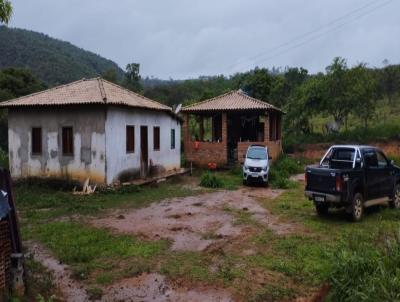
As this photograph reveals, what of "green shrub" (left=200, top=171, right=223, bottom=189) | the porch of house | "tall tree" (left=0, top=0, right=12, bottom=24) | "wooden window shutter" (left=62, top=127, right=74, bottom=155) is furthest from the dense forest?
"tall tree" (left=0, top=0, right=12, bottom=24)

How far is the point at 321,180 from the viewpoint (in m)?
12.2

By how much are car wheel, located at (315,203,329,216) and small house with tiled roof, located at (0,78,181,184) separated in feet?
28.7

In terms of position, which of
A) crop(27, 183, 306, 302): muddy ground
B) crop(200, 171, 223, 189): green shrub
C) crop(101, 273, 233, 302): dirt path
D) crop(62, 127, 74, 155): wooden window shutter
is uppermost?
crop(62, 127, 74, 155): wooden window shutter

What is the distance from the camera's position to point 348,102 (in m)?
34.7

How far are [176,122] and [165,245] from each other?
16.1 metres

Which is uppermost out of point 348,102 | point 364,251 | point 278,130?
point 348,102

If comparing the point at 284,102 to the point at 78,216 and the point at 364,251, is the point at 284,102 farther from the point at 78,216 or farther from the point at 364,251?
the point at 364,251

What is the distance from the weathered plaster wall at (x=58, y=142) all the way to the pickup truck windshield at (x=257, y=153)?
7.12m

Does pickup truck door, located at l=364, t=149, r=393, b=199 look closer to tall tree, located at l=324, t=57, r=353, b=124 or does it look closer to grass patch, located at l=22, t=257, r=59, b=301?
grass patch, located at l=22, t=257, r=59, b=301

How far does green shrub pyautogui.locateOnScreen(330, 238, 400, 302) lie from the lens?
18.3 feet

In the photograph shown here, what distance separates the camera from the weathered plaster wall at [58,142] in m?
18.4

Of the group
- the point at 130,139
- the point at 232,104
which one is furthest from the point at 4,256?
the point at 232,104

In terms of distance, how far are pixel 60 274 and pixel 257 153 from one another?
14.5 meters

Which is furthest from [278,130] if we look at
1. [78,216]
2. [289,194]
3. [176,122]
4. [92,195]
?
[78,216]
